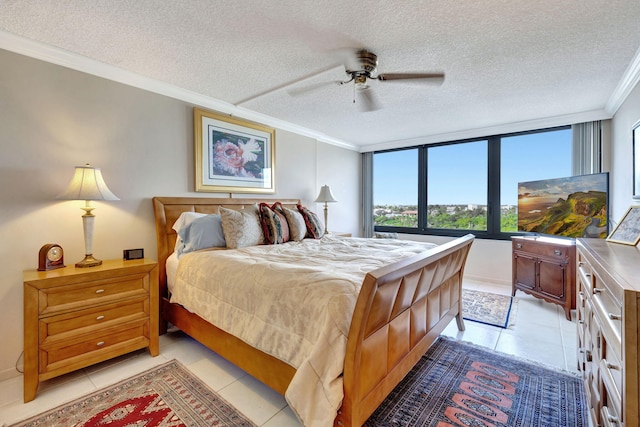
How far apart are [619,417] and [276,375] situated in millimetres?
1457

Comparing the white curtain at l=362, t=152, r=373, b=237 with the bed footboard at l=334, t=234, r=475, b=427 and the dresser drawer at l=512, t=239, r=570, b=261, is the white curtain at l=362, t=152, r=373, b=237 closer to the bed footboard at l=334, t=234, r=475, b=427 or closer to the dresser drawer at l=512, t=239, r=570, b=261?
the dresser drawer at l=512, t=239, r=570, b=261

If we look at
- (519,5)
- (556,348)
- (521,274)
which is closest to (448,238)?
(521,274)

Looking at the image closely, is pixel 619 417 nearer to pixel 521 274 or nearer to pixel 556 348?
pixel 556 348

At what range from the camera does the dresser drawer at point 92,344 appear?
6.15ft

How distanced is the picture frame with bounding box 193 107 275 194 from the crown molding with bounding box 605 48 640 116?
3.61m

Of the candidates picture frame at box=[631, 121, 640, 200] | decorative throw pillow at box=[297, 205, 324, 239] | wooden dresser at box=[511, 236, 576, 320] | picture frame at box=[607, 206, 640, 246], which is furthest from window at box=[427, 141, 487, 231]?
picture frame at box=[607, 206, 640, 246]

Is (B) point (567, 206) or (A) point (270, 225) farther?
(B) point (567, 206)

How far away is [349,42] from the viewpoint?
2.10 m

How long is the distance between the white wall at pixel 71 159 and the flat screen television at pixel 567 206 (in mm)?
3979

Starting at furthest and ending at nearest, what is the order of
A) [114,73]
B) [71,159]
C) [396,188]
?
[396,188] → [114,73] → [71,159]

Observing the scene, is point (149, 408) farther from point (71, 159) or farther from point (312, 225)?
point (312, 225)

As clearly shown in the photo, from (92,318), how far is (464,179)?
5051 millimetres

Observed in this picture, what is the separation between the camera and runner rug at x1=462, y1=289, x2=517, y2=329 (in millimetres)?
3010

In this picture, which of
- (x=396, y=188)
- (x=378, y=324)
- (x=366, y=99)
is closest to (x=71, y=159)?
(x=366, y=99)
